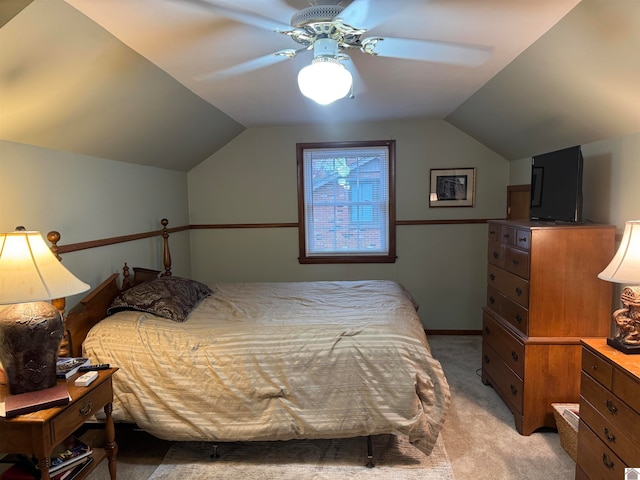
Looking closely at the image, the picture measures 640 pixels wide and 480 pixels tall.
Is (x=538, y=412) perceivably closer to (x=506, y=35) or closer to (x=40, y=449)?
(x=506, y=35)

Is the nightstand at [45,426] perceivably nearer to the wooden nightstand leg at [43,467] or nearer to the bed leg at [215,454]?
the wooden nightstand leg at [43,467]

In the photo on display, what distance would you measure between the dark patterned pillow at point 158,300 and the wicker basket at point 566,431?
7.99 feet

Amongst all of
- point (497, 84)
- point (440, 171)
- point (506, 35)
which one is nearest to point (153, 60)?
point (506, 35)

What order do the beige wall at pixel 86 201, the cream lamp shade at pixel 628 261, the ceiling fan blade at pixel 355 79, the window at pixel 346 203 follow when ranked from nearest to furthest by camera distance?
the cream lamp shade at pixel 628 261, the beige wall at pixel 86 201, the ceiling fan blade at pixel 355 79, the window at pixel 346 203

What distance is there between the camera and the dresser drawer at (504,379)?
2646mm

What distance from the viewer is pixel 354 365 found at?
2262 mm

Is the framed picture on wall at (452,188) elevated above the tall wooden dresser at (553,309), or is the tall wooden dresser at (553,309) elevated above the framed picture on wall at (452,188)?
the framed picture on wall at (452,188)

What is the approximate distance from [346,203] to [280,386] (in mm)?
2624

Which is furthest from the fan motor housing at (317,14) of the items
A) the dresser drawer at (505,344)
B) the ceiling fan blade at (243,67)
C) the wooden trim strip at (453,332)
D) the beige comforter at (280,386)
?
the wooden trim strip at (453,332)

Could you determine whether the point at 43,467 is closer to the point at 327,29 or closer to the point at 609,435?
the point at 327,29

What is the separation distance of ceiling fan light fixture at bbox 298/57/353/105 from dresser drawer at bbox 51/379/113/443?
1729 mm

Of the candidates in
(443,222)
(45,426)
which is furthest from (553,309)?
(45,426)

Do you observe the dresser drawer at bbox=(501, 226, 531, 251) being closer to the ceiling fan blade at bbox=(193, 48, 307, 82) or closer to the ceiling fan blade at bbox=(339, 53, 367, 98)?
the ceiling fan blade at bbox=(339, 53, 367, 98)

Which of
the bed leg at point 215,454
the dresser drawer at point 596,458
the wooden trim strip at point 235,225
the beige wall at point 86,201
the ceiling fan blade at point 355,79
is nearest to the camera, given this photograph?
Result: the dresser drawer at point 596,458
